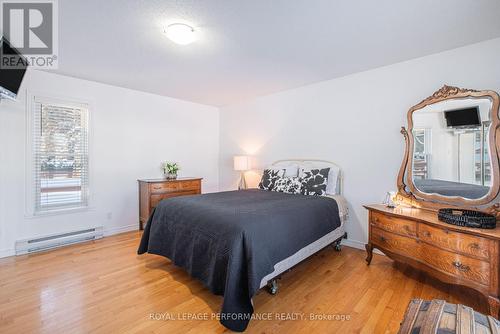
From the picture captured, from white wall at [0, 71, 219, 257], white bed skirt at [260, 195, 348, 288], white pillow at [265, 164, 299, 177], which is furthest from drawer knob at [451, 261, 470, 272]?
white wall at [0, 71, 219, 257]

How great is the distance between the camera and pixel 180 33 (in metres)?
2.10

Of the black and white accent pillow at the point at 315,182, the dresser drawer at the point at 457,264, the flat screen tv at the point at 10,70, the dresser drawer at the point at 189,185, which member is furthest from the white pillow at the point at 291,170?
the flat screen tv at the point at 10,70

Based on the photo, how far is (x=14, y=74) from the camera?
2.41 meters

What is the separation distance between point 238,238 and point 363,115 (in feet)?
8.29

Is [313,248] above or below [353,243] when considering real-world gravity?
above

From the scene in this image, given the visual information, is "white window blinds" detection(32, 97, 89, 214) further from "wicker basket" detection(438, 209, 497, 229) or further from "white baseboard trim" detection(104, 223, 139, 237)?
"wicker basket" detection(438, 209, 497, 229)

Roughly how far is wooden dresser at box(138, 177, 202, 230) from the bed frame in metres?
1.69

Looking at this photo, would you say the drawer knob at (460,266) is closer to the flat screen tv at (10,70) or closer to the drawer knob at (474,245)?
the drawer knob at (474,245)

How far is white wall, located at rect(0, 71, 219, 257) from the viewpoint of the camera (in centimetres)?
298

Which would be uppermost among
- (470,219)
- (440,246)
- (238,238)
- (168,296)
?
(470,219)

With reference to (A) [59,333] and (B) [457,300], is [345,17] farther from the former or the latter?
(A) [59,333]

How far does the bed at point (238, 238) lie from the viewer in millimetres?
1747

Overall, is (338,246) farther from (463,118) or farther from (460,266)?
(463,118)

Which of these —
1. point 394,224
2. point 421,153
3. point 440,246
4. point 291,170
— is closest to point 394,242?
point 394,224
